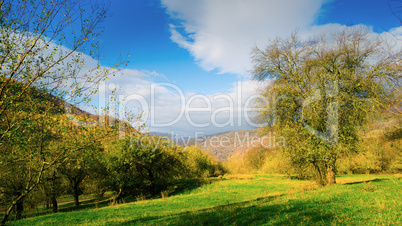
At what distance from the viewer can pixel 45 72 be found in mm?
9750

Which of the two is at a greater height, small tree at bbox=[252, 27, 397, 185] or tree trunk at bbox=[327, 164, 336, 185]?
small tree at bbox=[252, 27, 397, 185]

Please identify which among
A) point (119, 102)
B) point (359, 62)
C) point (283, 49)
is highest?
point (283, 49)

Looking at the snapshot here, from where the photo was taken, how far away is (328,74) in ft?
77.3

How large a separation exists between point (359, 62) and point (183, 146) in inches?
1359

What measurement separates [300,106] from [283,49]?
7.91m

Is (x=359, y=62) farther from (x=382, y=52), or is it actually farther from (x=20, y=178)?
(x=20, y=178)

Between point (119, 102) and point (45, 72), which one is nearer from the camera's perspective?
point (45, 72)

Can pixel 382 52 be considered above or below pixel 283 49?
below

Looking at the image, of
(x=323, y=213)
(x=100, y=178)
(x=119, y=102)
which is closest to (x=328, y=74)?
(x=323, y=213)

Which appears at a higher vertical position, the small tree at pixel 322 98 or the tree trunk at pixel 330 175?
the small tree at pixel 322 98

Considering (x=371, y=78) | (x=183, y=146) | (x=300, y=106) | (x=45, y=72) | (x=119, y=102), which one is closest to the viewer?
(x=45, y=72)

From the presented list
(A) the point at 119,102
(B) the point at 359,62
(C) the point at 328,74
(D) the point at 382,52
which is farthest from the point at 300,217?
(B) the point at 359,62

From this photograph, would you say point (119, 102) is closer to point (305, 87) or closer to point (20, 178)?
point (305, 87)

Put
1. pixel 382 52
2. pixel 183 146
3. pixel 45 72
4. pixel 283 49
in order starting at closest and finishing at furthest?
pixel 45 72 < pixel 382 52 < pixel 283 49 < pixel 183 146
